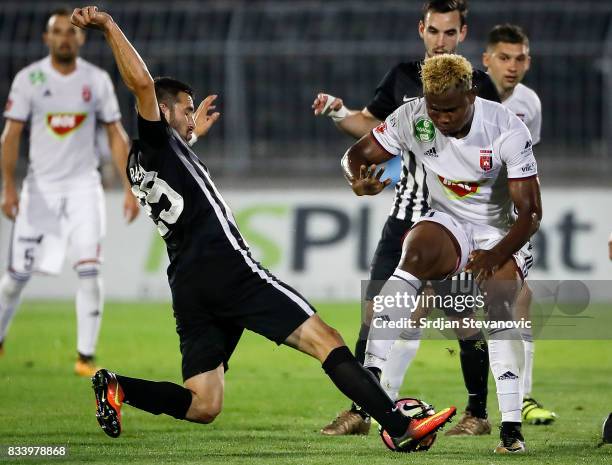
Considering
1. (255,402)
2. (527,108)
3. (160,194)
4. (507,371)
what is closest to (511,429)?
(507,371)

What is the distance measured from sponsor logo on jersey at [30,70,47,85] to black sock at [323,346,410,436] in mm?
5806

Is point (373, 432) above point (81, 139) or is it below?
below

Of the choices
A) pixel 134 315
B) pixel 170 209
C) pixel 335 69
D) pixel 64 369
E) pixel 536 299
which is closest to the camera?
pixel 170 209

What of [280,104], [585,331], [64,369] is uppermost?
[280,104]

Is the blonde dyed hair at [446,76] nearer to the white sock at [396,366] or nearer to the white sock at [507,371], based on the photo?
the white sock at [507,371]

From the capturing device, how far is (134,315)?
1473 cm

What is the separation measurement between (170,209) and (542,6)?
11.6m

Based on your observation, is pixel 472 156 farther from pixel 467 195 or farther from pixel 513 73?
pixel 513 73

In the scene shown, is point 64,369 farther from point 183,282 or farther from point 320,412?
point 183,282

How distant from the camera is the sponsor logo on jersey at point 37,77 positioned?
430 inches

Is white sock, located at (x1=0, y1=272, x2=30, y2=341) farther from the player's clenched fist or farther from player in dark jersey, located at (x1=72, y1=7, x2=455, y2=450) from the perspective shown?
player in dark jersey, located at (x1=72, y1=7, x2=455, y2=450)

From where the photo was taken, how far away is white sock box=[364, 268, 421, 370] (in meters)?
6.48

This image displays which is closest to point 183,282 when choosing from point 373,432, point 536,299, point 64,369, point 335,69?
point 373,432

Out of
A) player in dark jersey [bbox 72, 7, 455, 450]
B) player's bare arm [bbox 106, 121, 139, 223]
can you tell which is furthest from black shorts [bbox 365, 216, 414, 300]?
player's bare arm [bbox 106, 121, 139, 223]
